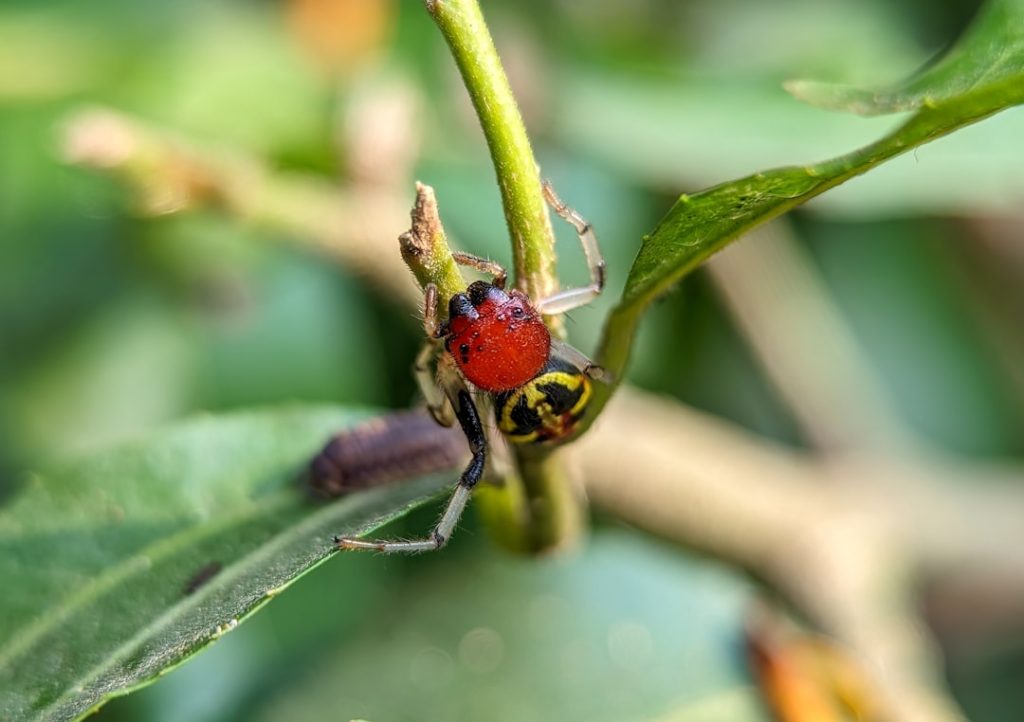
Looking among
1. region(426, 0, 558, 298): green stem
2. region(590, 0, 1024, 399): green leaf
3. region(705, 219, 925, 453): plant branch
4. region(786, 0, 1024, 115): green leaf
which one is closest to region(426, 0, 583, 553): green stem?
region(426, 0, 558, 298): green stem

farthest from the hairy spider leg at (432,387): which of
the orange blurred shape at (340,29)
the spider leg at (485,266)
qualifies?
the orange blurred shape at (340,29)

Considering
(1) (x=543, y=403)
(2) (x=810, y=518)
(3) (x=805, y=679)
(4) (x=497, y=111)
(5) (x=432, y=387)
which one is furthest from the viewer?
(2) (x=810, y=518)

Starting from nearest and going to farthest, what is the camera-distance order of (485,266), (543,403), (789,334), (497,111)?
(497,111) < (543,403) < (485,266) < (789,334)

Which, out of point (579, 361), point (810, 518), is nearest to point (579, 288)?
point (579, 361)

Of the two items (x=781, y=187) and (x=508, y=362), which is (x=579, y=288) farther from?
(x=781, y=187)

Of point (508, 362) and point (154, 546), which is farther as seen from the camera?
point (154, 546)

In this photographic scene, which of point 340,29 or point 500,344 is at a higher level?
point 340,29
